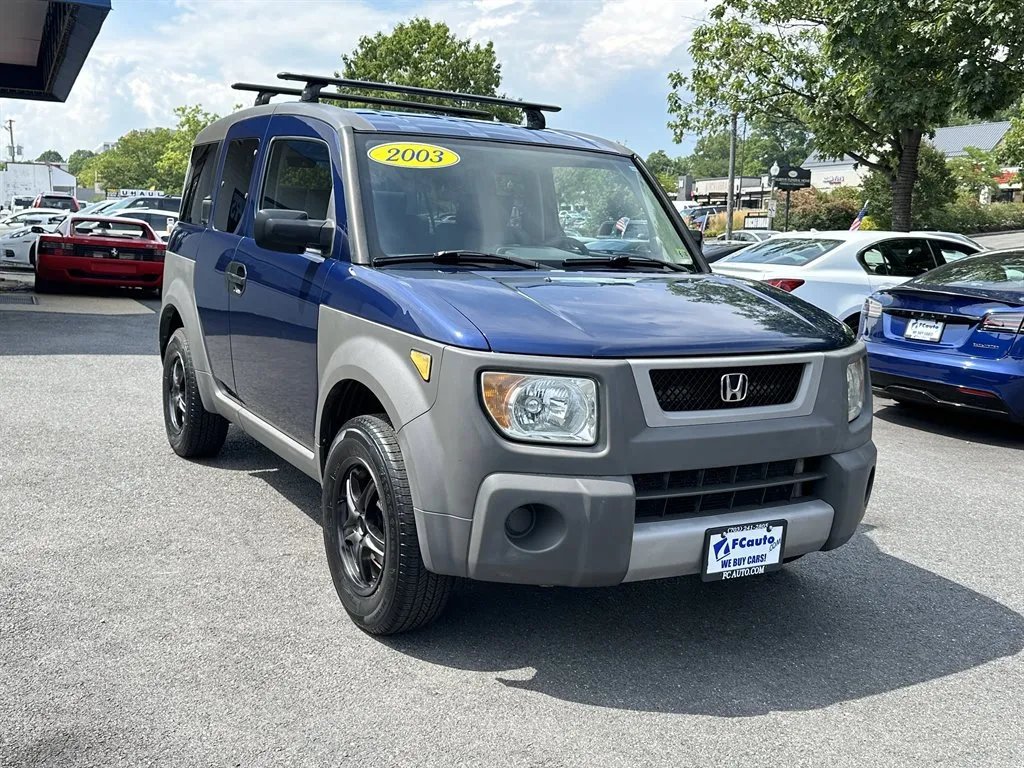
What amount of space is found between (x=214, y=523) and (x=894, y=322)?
226 inches

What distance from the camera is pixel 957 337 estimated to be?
7.97 meters

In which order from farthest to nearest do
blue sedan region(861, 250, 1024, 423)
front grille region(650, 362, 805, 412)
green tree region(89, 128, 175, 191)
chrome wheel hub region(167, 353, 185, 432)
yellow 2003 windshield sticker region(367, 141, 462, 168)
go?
green tree region(89, 128, 175, 191) < blue sedan region(861, 250, 1024, 423) < chrome wheel hub region(167, 353, 185, 432) < yellow 2003 windshield sticker region(367, 141, 462, 168) < front grille region(650, 362, 805, 412)

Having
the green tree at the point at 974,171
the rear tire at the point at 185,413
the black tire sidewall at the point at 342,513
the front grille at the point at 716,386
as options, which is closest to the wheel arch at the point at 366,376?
the black tire sidewall at the point at 342,513

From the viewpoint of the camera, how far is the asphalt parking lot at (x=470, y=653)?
3.20 metres

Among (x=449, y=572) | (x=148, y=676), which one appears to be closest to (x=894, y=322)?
(x=449, y=572)

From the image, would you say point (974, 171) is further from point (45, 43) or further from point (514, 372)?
point (514, 372)

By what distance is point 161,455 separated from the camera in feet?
21.5

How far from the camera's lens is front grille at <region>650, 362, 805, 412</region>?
3531mm

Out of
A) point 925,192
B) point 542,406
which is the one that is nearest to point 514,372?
point 542,406

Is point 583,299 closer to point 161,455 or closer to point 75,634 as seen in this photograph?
point 75,634

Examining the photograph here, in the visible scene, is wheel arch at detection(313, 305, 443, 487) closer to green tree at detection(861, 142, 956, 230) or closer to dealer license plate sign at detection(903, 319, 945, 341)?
dealer license plate sign at detection(903, 319, 945, 341)

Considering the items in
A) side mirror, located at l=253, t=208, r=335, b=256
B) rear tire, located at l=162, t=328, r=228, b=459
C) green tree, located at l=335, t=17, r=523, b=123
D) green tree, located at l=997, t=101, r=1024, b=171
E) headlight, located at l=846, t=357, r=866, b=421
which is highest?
green tree, located at l=335, t=17, r=523, b=123

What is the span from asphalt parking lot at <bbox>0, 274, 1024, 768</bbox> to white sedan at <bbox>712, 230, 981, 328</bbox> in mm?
4809

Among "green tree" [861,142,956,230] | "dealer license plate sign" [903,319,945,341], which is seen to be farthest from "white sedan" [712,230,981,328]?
"green tree" [861,142,956,230]
